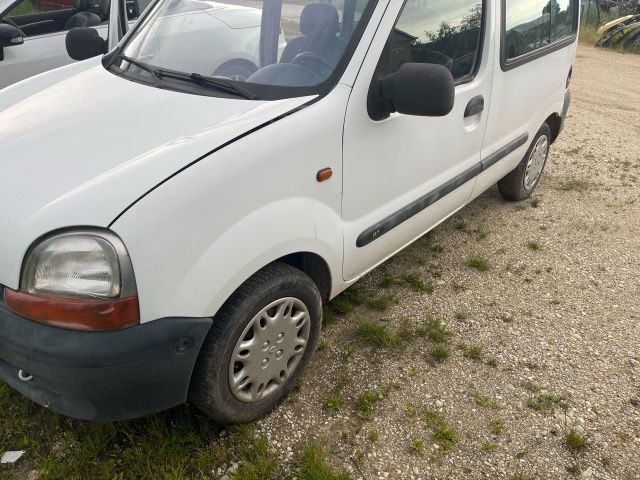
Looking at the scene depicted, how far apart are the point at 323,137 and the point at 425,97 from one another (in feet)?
1.34

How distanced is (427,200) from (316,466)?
1400mm

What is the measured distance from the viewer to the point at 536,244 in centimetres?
380

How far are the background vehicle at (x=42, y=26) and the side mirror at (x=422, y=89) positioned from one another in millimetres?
3393

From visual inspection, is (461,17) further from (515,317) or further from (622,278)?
(622,278)

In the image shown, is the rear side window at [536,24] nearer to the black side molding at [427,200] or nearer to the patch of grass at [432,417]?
the black side molding at [427,200]

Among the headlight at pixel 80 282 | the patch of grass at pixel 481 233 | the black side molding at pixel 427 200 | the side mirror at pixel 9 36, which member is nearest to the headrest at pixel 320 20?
the black side molding at pixel 427 200

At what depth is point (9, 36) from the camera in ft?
13.6

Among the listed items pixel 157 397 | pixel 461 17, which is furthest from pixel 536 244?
pixel 157 397

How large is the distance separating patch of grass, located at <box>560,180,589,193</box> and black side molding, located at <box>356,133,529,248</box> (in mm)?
1311

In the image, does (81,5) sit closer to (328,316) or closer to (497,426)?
(328,316)

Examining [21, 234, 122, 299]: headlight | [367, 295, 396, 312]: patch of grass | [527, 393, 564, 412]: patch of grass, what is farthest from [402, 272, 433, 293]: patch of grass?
[21, 234, 122, 299]: headlight

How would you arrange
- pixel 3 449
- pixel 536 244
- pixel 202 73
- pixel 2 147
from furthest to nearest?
pixel 536 244 < pixel 202 73 < pixel 3 449 < pixel 2 147

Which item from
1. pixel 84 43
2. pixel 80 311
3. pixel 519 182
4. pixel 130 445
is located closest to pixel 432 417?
pixel 130 445

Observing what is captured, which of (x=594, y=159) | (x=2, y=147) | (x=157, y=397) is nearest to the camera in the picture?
(x=157, y=397)
